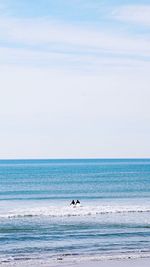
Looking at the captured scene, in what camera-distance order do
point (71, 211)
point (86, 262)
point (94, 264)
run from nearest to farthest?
point (94, 264) → point (86, 262) → point (71, 211)

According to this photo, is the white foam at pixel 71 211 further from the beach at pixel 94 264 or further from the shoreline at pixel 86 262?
the beach at pixel 94 264

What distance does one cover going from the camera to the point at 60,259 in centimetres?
2709

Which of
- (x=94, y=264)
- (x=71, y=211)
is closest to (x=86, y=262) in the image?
(x=94, y=264)

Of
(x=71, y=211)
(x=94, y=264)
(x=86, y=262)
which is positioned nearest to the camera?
(x=94, y=264)

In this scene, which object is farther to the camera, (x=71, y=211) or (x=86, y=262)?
(x=71, y=211)

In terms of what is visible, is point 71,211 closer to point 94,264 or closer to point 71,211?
point 71,211

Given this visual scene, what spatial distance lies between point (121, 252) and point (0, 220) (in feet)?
49.1

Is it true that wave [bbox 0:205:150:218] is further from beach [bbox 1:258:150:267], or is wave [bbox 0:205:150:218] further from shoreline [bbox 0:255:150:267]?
beach [bbox 1:258:150:267]

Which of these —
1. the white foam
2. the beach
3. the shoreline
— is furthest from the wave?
the beach

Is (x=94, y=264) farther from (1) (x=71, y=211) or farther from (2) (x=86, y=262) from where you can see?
(1) (x=71, y=211)

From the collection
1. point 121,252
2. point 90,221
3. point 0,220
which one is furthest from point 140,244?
point 0,220

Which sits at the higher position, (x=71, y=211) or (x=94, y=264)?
(x=71, y=211)

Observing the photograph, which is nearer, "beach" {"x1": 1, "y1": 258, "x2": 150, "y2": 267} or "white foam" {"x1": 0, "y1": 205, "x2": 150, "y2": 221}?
"beach" {"x1": 1, "y1": 258, "x2": 150, "y2": 267}

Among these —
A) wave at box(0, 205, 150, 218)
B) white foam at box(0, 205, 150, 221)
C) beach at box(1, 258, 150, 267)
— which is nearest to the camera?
beach at box(1, 258, 150, 267)
